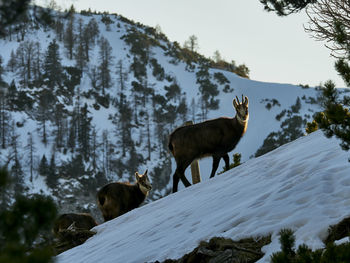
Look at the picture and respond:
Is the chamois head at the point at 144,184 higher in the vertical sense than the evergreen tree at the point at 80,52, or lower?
lower

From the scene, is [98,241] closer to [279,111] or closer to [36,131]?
[36,131]

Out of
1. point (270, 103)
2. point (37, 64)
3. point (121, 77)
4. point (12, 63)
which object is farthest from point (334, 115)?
point (121, 77)

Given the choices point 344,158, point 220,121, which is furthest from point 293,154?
point 220,121

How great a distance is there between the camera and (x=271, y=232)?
15.9 ft

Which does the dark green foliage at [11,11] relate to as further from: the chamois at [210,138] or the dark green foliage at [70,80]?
the dark green foliage at [70,80]

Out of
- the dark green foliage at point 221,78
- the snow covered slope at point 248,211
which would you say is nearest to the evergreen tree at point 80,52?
the dark green foliage at point 221,78

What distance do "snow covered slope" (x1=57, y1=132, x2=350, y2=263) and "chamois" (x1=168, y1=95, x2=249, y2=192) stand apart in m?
2.33

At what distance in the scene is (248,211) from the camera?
582 cm

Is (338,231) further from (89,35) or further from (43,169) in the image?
(89,35)

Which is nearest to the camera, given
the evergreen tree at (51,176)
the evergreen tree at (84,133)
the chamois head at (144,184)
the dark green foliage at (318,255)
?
the dark green foliage at (318,255)

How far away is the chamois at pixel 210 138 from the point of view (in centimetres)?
1181

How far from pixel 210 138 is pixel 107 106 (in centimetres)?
8016

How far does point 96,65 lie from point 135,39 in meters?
16.1

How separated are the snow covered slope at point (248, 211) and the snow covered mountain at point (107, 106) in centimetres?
5301
